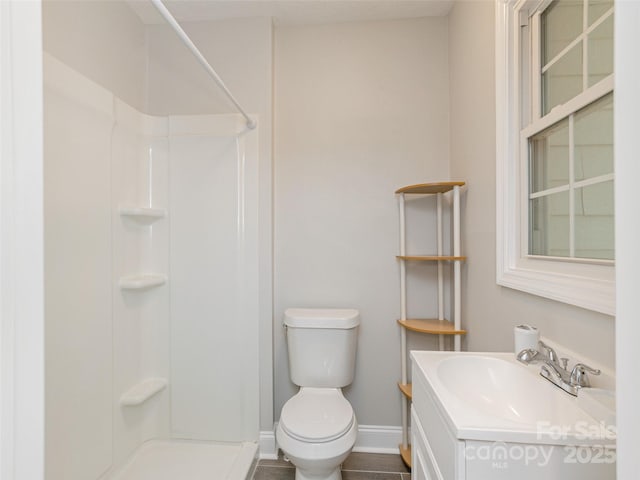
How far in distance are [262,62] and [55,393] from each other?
6.23 ft

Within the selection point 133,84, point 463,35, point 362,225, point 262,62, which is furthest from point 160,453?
point 463,35

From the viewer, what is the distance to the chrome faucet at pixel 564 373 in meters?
0.81

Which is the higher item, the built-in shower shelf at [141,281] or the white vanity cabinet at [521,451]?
the built-in shower shelf at [141,281]

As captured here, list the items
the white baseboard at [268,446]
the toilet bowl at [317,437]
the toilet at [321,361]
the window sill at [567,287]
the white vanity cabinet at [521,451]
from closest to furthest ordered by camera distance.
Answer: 1. the white vanity cabinet at [521,451]
2. the window sill at [567,287]
3. the toilet bowl at [317,437]
4. the toilet at [321,361]
5. the white baseboard at [268,446]

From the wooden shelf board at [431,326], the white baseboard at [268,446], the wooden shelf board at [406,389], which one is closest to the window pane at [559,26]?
the wooden shelf board at [431,326]

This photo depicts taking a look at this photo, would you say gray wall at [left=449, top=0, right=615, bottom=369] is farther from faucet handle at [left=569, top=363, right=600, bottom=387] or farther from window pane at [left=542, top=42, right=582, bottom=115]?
window pane at [left=542, top=42, right=582, bottom=115]

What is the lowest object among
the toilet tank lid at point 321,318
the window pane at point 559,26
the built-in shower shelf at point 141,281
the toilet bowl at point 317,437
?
the toilet bowl at point 317,437

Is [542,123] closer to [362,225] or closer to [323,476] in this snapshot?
[362,225]

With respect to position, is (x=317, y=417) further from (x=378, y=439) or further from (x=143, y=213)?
(x=143, y=213)

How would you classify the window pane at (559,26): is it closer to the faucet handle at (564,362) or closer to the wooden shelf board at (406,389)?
the faucet handle at (564,362)

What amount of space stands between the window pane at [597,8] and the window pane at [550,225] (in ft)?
1.59

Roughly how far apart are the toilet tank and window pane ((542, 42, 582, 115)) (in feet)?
4.23

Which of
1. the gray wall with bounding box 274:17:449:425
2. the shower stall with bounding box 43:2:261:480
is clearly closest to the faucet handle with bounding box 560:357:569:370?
the gray wall with bounding box 274:17:449:425

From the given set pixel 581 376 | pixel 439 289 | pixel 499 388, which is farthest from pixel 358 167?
pixel 581 376
